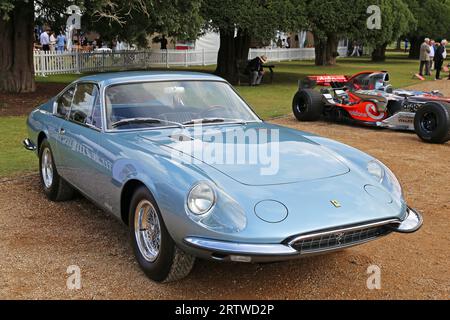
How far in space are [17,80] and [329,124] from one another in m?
9.04

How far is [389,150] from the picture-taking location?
8781mm

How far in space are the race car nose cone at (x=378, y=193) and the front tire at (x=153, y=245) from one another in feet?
4.40

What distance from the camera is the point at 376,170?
412 cm

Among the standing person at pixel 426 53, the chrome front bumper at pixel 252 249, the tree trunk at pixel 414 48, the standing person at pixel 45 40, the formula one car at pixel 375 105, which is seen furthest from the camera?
the tree trunk at pixel 414 48

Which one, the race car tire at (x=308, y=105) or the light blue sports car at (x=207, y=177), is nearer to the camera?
the light blue sports car at (x=207, y=177)

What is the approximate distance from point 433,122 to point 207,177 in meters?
7.05

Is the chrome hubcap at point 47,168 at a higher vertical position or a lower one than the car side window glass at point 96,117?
lower

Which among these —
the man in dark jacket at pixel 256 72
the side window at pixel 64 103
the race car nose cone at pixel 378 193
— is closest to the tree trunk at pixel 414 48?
the man in dark jacket at pixel 256 72

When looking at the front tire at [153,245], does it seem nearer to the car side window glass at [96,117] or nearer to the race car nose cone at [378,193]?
the car side window glass at [96,117]

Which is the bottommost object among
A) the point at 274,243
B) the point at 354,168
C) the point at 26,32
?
the point at 274,243

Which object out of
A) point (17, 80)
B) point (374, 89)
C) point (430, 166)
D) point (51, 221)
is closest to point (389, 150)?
point (430, 166)

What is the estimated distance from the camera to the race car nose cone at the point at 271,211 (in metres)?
3.25

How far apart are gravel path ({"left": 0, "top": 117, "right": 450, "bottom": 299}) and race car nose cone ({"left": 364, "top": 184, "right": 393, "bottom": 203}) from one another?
0.64 m
